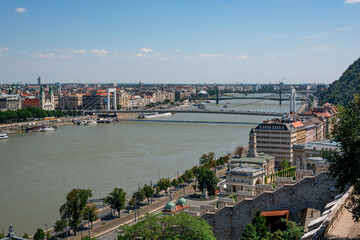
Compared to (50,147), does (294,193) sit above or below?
above

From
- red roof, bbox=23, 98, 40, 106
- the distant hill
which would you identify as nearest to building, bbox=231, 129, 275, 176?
the distant hill

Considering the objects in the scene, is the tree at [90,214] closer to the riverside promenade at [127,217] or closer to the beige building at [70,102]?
the riverside promenade at [127,217]

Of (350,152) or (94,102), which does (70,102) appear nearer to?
(94,102)

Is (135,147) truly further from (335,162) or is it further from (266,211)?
(335,162)

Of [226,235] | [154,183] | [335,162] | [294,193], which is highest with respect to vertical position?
[335,162]

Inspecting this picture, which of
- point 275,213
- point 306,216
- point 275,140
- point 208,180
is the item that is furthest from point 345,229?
point 275,140

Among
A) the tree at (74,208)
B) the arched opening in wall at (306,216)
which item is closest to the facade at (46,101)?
the tree at (74,208)

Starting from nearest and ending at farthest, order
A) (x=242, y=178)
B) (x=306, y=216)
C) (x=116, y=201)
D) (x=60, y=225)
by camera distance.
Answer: (x=306, y=216), (x=60, y=225), (x=116, y=201), (x=242, y=178)

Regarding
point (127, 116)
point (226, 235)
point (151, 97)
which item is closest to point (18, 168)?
point (226, 235)
